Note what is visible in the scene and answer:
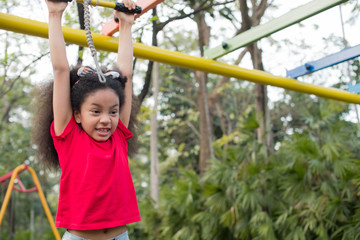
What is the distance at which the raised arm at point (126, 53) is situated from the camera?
1.61 m

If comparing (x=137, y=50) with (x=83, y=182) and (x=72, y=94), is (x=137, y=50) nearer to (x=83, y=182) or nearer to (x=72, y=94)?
(x=72, y=94)

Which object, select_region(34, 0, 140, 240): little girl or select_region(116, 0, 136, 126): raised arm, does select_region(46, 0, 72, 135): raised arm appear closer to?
select_region(34, 0, 140, 240): little girl

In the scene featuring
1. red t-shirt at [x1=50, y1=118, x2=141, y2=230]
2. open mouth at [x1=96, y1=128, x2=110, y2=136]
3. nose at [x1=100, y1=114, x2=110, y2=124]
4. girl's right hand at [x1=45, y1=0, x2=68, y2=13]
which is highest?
girl's right hand at [x1=45, y1=0, x2=68, y2=13]

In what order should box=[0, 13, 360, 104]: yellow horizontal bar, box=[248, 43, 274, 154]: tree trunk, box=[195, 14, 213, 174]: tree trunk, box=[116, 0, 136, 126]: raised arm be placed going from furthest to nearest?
box=[195, 14, 213, 174]: tree trunk, box=[248, 43, 274, 154]: tree trunk, box=[0, 13, 360, 104]: yellow horizontal bar, box=[116, 0, 136, 126]: raised arm

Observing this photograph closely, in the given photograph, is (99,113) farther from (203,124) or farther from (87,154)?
(203,124)

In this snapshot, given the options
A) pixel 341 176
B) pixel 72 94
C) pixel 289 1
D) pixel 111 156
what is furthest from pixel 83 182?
pixel 289 1

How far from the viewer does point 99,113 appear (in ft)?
4.61

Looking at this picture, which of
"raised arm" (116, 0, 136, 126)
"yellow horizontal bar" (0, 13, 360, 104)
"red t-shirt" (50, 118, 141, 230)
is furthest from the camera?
"yellow horizontal bar" (0, 13, 360, 104)

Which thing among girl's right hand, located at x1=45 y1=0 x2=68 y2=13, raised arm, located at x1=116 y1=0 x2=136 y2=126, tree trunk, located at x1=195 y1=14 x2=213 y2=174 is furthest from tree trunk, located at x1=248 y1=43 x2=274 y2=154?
girl's right hand, located at x1=45 y1=0 x2=68 y2=13

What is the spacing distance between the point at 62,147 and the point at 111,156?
178 millimetres

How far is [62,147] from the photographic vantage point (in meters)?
1.44

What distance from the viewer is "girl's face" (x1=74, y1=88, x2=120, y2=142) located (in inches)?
54.8

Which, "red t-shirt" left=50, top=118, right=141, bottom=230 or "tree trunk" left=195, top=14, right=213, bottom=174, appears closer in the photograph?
"red t-shirt" left=50, top=118, right=141, bottom=230

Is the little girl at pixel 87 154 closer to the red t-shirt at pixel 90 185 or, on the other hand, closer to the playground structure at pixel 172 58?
the red t-shirt at pixel 90 185
